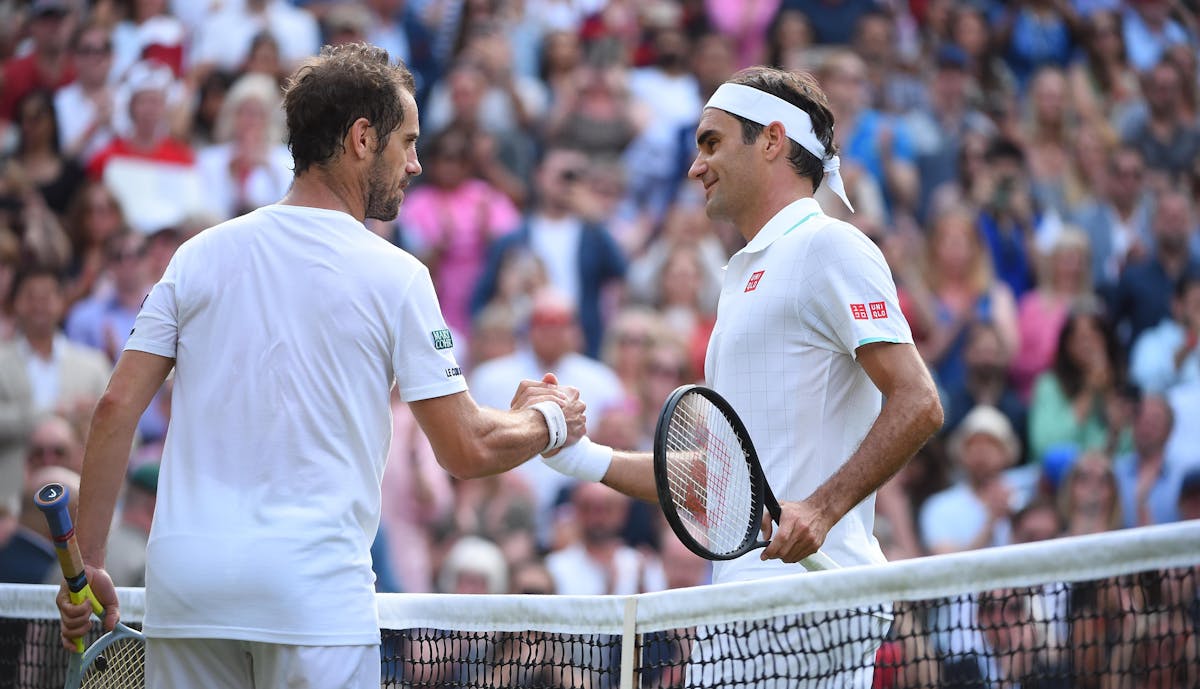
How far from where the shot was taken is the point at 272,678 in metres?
3.39

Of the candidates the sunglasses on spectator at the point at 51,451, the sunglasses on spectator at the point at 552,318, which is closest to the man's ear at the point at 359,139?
A: the sunglasses on spectator at the point at 51,451

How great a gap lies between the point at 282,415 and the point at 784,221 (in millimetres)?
1458

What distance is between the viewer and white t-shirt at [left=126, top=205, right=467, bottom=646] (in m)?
3.35

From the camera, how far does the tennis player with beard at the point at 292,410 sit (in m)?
3.36

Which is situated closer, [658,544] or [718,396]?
[718,396]

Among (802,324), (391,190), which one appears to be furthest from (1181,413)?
(391,190)

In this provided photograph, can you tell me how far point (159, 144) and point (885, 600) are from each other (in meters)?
7.19

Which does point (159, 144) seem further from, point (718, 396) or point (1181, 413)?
point (718, 396)

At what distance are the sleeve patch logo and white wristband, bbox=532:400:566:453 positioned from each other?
526 mm

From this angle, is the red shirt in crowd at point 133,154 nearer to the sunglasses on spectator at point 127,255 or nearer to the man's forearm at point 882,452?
the sunglasses on spectator at point 127,255

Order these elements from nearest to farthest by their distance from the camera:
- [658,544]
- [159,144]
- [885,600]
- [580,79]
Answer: [885,600], [658,544], [159,144], [580,79]


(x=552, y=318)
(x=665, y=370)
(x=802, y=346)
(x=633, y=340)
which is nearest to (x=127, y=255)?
(x=552, y=318)

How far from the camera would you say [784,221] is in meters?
4.20

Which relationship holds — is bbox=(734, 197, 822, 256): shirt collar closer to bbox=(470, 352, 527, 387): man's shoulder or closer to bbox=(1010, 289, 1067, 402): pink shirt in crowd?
bbox=(470, 352, 527, 387): man's shoulder
